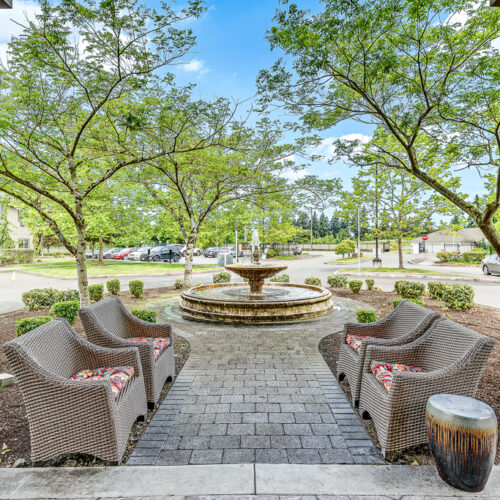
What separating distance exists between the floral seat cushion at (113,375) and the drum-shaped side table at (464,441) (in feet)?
8.95

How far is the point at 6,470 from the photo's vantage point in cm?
263

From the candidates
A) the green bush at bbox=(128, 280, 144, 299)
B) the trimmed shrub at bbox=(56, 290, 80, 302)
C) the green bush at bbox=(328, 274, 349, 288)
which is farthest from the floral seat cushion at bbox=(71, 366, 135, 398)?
the green bush at bbox=(328, 274, 349, 288)

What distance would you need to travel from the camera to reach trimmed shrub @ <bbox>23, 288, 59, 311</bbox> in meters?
8.97

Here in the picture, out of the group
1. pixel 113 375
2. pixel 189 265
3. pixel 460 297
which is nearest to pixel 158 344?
pixel 113 375

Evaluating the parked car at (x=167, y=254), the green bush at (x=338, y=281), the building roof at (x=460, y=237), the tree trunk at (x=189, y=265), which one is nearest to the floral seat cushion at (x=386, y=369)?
the green bush at (x=338, y=281)

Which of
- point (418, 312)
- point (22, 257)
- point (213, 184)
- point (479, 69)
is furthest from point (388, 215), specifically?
point (22, 257)

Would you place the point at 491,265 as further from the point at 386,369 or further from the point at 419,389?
the point at 419,389

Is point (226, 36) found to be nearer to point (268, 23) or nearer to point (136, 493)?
point (268, 23)

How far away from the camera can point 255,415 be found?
3.49 metres

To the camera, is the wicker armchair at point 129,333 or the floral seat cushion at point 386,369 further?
the wicker armchair at point 129,333

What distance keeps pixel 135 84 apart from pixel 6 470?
6.14 m

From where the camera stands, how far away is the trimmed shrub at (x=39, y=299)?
29.4 ft

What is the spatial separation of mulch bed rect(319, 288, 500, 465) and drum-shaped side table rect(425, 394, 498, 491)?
0.44 metres

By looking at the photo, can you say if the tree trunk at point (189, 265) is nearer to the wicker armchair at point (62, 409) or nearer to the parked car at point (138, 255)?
the wicker armchair at point (62, 409)
